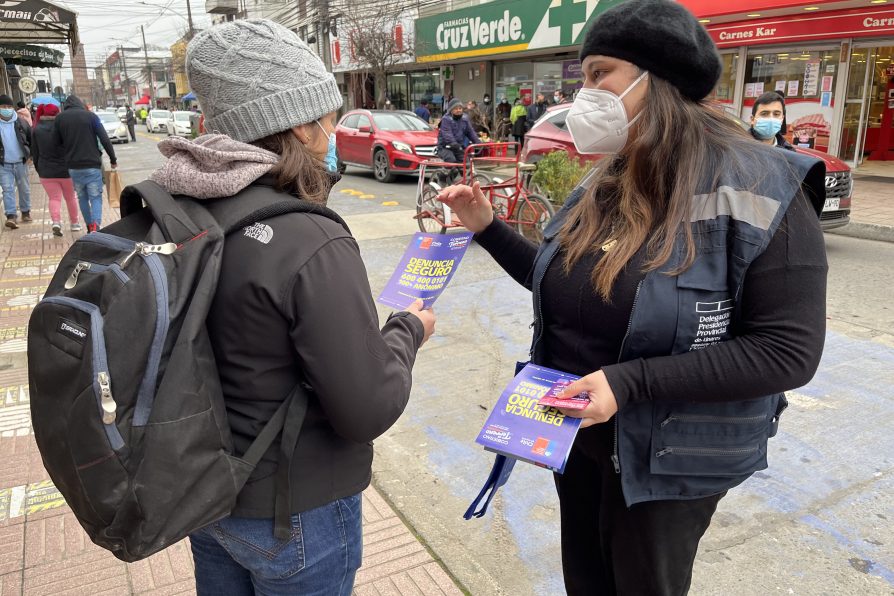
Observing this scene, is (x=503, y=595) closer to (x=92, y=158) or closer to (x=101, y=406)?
(x=101, y=406)

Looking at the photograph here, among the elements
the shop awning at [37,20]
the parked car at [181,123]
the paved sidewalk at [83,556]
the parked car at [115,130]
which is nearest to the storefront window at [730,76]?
the shop awning at [37,20]

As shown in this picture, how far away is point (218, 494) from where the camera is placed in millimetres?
1295

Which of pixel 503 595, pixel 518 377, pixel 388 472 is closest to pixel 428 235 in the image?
pixel 518 377

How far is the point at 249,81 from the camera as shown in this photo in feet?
4.74

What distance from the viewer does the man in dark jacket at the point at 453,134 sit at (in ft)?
37.3

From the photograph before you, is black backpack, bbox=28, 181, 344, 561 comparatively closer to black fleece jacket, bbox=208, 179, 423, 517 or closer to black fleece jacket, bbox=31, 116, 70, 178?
black fleece jacket, bbox=208, 179, 423, 517

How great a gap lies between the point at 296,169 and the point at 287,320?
0.35m

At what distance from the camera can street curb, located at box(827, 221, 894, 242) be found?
28.4 feet

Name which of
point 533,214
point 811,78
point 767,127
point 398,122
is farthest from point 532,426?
point 811,78

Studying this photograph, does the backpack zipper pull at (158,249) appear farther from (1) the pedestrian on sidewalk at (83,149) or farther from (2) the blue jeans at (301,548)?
(1) the pedestrian on sidewalk at (83,149)

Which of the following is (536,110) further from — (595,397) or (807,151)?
(595,397)

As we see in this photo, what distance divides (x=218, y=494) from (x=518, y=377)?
2.56 ft

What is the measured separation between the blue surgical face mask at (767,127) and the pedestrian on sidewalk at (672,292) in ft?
16.9

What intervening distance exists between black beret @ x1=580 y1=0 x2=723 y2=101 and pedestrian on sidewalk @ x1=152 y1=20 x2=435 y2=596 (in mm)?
691
